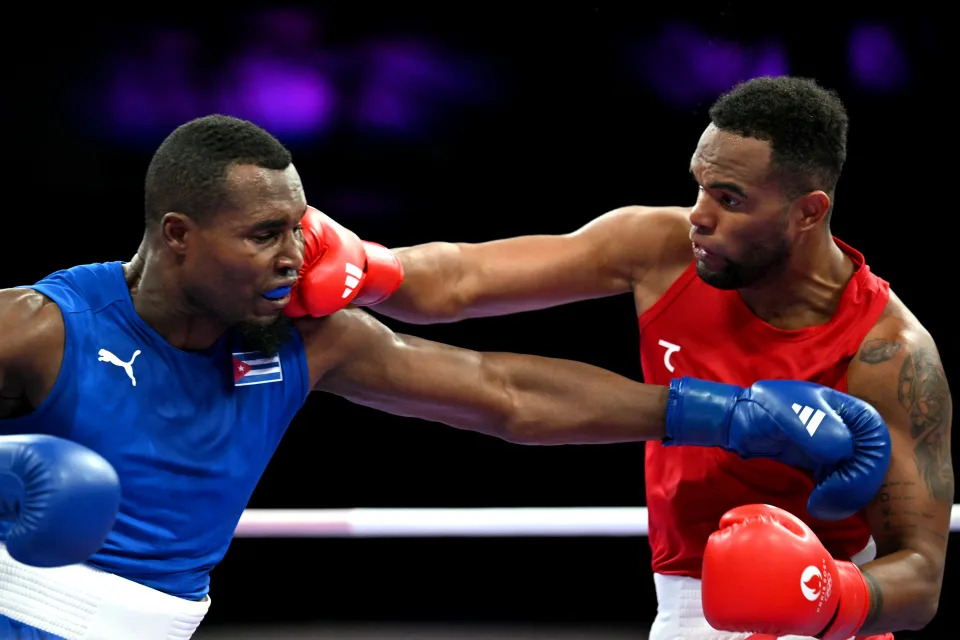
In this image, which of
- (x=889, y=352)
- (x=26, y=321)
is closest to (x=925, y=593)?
(x=889, y=352)

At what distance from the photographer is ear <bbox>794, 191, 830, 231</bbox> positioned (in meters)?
2.65

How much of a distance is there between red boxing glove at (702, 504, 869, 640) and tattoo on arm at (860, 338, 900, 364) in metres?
0.44

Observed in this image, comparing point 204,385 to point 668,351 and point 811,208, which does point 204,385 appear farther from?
point 811,208

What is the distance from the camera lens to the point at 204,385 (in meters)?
2.26

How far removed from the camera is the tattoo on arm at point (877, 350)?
2.56 meters

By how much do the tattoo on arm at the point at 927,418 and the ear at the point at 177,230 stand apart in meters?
1.48

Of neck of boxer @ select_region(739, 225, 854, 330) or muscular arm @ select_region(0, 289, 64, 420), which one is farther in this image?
neck of boxer @ select_region(739, 225, 854, 330)

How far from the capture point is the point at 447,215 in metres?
5.00

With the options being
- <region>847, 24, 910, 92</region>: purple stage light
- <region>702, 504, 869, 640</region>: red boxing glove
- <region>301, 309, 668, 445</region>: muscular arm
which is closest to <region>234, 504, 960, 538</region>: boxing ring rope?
<region>301, 309, 668, 445</region>: muscular arm

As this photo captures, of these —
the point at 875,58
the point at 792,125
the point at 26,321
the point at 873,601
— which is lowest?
the point at 873,601

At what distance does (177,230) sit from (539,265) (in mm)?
887

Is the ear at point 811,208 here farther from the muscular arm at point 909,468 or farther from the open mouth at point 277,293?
the open mouth at point 277,293

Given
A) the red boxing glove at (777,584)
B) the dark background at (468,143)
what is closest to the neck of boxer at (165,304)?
the red boxing glove at (777,584)

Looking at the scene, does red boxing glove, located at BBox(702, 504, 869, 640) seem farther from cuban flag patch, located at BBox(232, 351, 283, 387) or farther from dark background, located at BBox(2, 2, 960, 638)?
dark background, located at BBox(2, 2, 960, 638)
